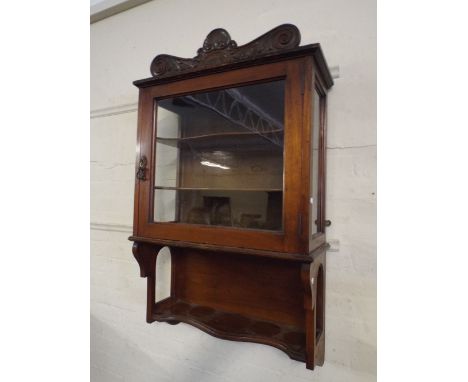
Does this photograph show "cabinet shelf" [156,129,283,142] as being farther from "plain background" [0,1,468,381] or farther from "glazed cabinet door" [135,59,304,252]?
"plain background" [0,1,468,381]

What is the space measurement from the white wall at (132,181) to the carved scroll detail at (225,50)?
0.24m

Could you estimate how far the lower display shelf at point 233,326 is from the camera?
2.71 feet

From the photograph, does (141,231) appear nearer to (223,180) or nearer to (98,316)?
(223,180)

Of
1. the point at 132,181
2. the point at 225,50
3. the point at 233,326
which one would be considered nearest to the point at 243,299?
the point at 233,326

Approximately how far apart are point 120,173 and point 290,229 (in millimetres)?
905

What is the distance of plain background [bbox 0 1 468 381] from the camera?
0.22 metres

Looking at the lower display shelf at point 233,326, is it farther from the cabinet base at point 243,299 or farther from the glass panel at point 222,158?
the glass panel at point 222,158

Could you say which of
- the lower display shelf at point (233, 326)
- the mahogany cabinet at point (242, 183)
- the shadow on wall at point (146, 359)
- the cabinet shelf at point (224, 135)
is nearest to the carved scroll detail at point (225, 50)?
the mahogany cabinet at point (242, 183)
